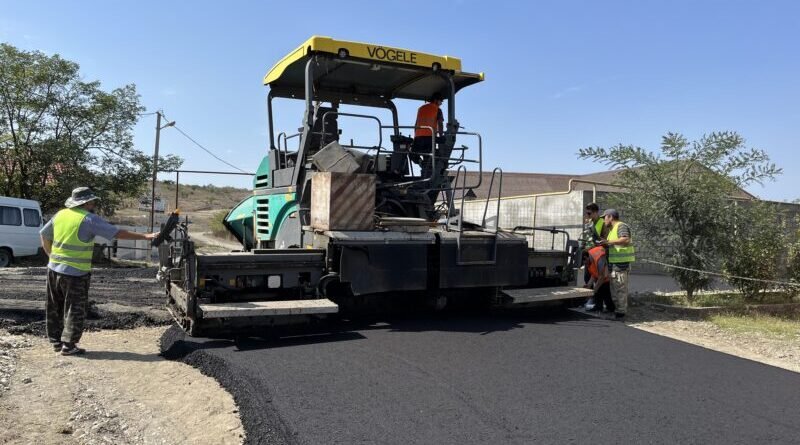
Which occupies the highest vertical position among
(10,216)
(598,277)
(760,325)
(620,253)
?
(10,216)

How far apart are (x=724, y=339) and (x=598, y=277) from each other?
151cm

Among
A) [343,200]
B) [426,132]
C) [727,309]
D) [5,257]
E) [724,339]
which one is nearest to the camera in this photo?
[343,200]

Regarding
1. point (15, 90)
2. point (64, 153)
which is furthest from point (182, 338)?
point (15, 90)

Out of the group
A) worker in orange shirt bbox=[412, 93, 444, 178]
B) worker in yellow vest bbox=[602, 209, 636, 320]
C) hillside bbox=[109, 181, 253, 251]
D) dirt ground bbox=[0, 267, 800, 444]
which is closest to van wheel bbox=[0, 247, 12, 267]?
hillside bbox=[109, 181, 253, 251]

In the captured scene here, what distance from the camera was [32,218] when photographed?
14.6m

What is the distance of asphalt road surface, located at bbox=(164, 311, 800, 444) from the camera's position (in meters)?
3.26

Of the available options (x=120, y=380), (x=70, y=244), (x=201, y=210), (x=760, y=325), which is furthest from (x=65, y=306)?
(x=201, y=210)

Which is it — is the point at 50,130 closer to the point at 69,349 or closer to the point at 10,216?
the point at 10,216

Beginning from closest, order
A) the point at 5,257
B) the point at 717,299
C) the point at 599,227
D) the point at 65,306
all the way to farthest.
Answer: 1. the point at 65,306
2. the point at 599,227
3. the point at 717,299
4. the point at 5,257

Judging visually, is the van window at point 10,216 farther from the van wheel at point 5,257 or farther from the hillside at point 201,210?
the hillside at point 201,210

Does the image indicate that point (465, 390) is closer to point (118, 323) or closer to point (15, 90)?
point (118, 323)

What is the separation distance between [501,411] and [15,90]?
18.4m

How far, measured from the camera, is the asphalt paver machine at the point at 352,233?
5062mm

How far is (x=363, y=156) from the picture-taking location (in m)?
6.02
